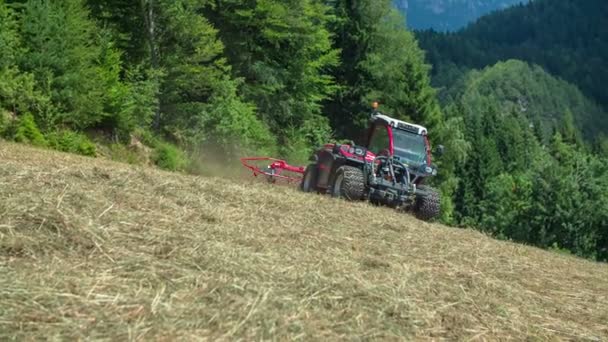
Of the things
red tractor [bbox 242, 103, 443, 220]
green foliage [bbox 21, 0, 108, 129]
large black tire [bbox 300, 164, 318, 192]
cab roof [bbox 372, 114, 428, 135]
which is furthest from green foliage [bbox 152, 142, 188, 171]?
cab roof [bbox 372, 114, 428, 135]

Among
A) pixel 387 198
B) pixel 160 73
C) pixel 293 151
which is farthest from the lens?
pixel 293 151

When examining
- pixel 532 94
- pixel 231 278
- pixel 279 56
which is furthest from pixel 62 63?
pixel 532 94

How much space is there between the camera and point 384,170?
13758 mm

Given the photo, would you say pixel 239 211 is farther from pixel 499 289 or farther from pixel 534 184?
pixel 534 184

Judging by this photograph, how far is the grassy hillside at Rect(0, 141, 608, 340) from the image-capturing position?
3867mm

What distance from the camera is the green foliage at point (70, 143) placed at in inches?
713

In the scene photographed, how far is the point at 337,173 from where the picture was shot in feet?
45.5

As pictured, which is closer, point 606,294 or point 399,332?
point 399,332

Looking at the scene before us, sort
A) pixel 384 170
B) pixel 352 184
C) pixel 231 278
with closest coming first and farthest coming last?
pixel 231 278 → pixel 352 184 → pixel 384 170

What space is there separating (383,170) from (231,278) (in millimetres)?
9397

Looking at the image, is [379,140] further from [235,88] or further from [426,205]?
[235,88]

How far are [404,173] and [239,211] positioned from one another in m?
6.57

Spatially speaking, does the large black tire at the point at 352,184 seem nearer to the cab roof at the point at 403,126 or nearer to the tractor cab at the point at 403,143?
the tractor cab at the point at 403,143

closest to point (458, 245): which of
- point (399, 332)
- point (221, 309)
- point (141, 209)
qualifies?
point (141, 209)
